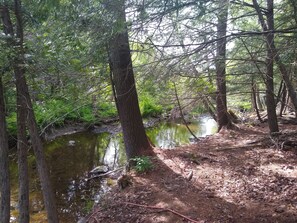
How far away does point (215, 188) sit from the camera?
4.52 m

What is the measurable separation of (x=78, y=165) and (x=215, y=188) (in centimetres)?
489

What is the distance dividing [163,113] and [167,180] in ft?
41.8

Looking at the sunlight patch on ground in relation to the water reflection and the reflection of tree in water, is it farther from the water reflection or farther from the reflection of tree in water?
the water reflection

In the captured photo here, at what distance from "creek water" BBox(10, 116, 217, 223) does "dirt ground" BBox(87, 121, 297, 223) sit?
1032mm

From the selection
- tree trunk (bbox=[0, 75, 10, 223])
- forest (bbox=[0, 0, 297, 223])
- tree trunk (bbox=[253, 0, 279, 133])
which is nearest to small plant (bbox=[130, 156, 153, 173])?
forest (bbox=[0, 0, 297, 223])

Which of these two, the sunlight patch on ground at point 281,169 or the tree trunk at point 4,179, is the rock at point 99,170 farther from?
the sunlight patch on ground at point 281,169

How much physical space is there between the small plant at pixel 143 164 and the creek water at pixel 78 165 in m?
1.10

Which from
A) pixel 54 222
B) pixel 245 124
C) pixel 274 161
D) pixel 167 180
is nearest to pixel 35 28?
pixel 54 222

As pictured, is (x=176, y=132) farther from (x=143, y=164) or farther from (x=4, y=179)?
(x=4, y=179)

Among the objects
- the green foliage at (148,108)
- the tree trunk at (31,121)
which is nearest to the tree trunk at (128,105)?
the tree trunk at (31,121)

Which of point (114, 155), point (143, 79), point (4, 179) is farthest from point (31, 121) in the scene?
point (114, 155)

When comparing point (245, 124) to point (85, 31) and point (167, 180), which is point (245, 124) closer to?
point (167, 180)

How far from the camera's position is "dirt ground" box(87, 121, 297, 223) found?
12.2ft

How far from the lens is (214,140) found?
7770 mm
